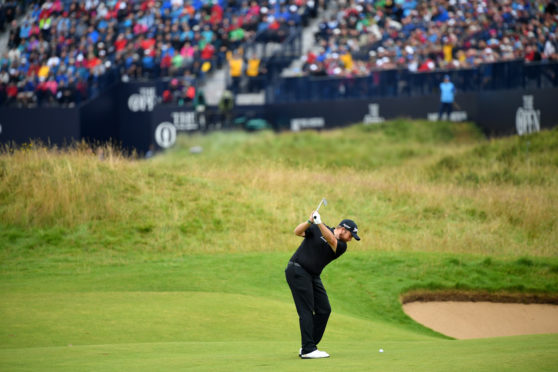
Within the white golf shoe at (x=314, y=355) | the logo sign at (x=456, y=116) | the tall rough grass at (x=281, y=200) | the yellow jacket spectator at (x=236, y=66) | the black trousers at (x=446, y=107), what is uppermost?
→ the yellow jacket spectator at (x=236, y=66)

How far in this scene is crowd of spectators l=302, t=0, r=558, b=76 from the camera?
34.8 m

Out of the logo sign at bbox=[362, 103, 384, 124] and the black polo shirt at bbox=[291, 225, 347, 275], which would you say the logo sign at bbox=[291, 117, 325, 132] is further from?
the black polo shirt at bbox=[291, 225, 347, 275]

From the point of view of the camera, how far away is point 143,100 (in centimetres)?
4031

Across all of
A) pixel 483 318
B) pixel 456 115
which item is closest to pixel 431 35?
pixel 456 115

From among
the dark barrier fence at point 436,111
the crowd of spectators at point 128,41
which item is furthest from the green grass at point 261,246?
the crowd of spectators at point 128,41

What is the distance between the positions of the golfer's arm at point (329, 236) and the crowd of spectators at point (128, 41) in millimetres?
30634

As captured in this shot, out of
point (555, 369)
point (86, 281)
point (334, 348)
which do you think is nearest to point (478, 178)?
point (86, 281)

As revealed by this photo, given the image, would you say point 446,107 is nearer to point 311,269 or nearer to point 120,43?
point 120,43

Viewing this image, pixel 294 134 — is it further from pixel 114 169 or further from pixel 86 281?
pixel 86 281

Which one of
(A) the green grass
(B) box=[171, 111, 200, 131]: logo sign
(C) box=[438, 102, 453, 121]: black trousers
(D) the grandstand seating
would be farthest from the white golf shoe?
(B) box=[171, 111, 200, 131]: logo sign

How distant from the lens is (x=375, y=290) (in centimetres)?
1920

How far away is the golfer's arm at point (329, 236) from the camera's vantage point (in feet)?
32.0

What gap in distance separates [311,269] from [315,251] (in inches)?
9.8

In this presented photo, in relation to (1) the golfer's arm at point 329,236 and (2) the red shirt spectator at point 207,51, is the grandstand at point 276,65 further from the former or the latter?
(1) the golfer's arm at point 329,236
